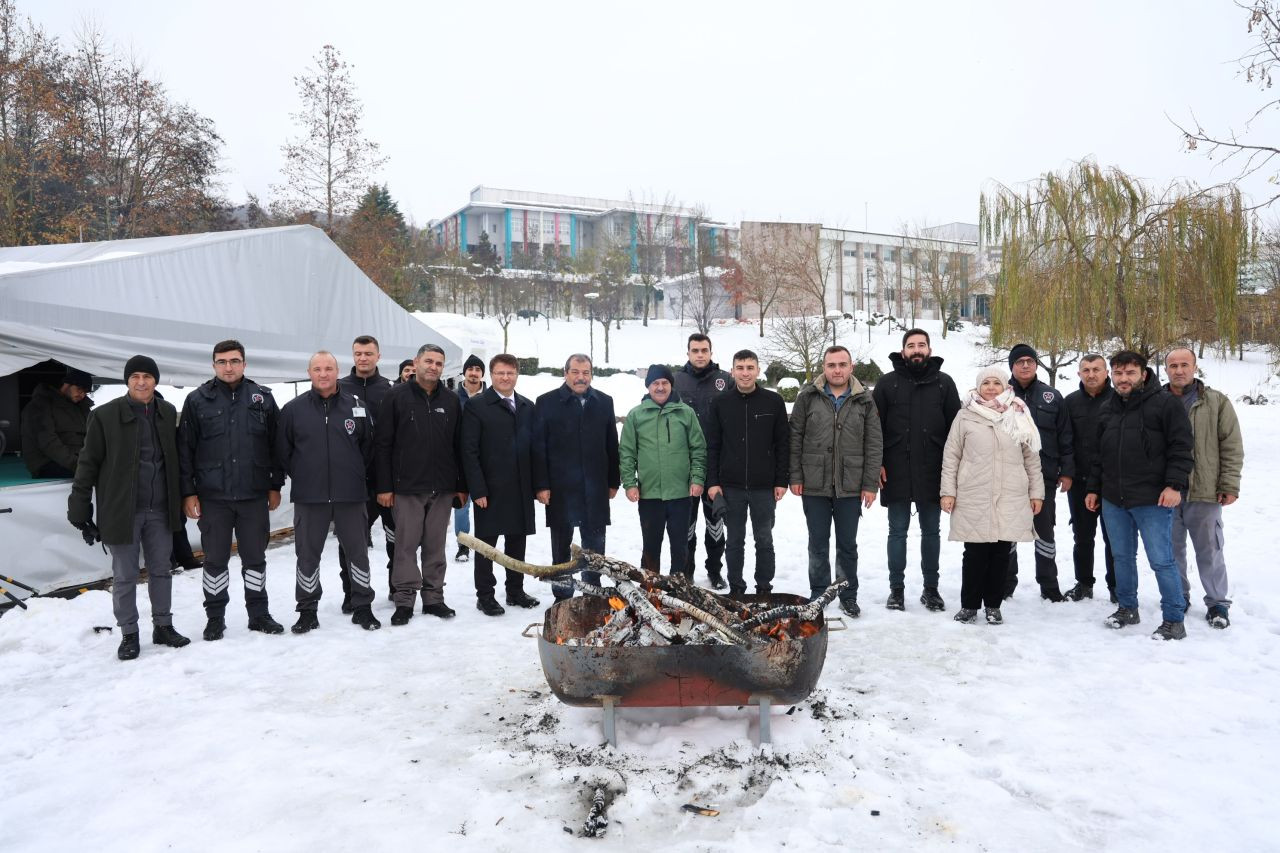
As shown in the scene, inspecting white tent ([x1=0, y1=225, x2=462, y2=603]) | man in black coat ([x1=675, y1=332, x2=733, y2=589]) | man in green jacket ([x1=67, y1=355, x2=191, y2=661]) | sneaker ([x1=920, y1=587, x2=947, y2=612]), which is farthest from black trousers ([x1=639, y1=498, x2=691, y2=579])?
white tent ([x1=0, y1=225, x2=462, y2=603])

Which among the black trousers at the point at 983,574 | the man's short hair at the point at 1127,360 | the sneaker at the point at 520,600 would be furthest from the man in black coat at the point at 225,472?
the man's short hair at the point at 1127,360

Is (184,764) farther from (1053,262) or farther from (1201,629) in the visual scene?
(1053,262)

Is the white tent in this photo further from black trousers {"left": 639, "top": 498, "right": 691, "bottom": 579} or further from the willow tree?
the willow tree

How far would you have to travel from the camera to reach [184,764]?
356 centimetres

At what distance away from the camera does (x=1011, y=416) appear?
17.6 feet

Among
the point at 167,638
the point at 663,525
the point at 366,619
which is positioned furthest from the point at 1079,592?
the point at 167,638

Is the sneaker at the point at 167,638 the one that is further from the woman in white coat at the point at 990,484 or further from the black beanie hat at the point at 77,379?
the woman in white coat at the point at 990,484

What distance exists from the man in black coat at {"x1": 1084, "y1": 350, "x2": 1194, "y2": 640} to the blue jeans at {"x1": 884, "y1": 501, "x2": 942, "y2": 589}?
3.74ft

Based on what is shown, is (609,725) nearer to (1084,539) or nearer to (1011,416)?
(1011,416)

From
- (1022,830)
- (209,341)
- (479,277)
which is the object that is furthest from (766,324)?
(1022,830)


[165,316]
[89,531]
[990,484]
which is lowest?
[89,531]

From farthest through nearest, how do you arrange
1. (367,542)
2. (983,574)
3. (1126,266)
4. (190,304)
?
(1126,266) → (190,304) → (367,542) → (983,574)

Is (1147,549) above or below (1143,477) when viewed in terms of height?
below

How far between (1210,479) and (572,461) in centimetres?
438
